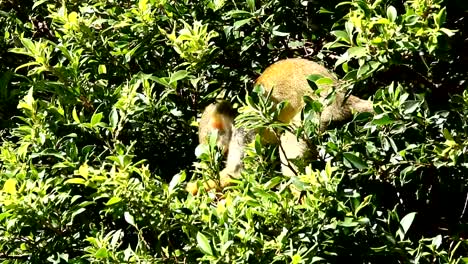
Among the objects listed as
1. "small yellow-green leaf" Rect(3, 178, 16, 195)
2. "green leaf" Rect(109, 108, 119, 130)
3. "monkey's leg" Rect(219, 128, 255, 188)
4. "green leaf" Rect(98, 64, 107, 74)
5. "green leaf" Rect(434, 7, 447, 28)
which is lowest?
"monkey's leg" Rect(219, 128, 255, 188)

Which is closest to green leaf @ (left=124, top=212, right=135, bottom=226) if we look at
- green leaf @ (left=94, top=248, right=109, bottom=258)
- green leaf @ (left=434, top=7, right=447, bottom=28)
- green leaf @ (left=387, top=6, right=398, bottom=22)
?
green leaf @ (left=94, top=248, right=109, bottom=258)

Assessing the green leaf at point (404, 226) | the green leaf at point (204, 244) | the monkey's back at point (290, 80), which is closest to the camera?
the green leaf at point (204, 244)

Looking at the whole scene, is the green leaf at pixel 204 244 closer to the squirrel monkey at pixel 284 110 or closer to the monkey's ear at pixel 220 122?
the squirrel monkey at pixel 284 110

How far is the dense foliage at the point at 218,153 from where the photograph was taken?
114 inches

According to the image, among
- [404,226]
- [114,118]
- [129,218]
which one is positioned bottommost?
[404,226]

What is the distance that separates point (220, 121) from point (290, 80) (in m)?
0.54

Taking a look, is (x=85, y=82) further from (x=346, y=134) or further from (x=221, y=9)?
(x=346, y=134)

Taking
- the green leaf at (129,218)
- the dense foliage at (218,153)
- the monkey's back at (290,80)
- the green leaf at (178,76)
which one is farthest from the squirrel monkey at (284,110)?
the green leaf at (129,218)

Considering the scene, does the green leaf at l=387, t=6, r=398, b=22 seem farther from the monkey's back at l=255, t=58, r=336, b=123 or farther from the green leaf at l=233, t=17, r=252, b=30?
the monkey's back at l=255, t=58, r=336, b=123

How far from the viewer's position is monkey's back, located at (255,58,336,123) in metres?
4.11

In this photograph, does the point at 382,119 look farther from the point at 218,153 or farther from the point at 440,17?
the point at 218,153

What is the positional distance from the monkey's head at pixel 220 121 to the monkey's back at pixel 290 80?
0.35 meters

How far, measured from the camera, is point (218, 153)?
3.39 metres

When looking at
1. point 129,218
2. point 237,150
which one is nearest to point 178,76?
point 129,218
